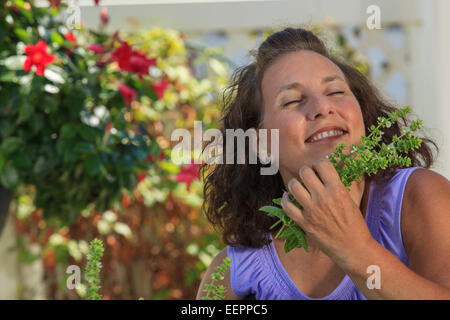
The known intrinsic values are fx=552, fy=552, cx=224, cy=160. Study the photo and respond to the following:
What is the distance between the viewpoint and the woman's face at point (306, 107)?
1390 mm

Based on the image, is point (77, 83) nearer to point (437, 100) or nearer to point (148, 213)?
point (148, 213)

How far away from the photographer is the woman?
3.21ft

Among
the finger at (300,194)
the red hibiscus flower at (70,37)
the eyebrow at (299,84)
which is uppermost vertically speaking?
the red hibiscus flower at (70,37)

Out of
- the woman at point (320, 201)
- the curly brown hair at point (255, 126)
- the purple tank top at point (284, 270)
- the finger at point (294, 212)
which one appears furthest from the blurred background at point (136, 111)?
the finger at point (294, 212)

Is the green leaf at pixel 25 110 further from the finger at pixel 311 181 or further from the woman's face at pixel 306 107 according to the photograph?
the finger at pixel 311 181

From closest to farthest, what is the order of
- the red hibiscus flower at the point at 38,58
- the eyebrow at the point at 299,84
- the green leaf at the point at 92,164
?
the eyebrow at the point at 299,84 < the red hibiscus flower at the point at 38,58 < the green leaf at the point at 92,164

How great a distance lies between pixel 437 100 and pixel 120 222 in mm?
2182

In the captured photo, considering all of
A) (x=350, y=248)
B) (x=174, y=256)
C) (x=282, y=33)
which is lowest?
(x=350, y=248)

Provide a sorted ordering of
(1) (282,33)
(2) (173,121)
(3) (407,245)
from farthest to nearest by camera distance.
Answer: (2) (173,121), (1) (282,33), (3) (407,245)

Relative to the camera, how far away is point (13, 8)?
202 cm

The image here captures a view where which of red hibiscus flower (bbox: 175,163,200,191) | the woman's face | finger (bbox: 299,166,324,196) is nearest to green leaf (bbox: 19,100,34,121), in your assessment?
the woman's face

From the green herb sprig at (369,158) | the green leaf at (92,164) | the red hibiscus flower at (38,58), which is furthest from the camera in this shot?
the green leaf at (92,164)

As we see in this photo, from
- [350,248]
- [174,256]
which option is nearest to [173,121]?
[174,256]

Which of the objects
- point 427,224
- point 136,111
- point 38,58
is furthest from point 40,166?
point 136,111
